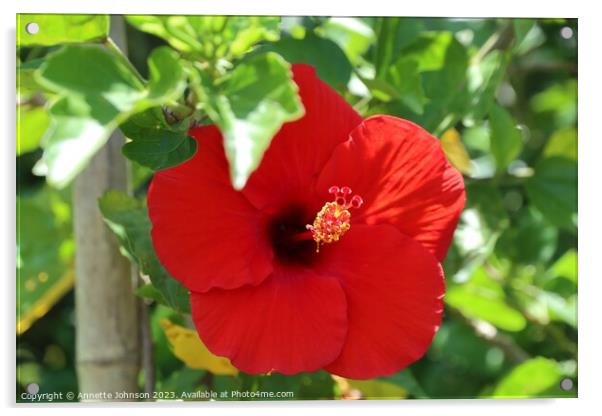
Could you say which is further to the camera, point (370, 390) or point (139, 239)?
point (370, 390)

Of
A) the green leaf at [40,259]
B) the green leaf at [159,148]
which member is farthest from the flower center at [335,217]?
the green leaf at [40,259]

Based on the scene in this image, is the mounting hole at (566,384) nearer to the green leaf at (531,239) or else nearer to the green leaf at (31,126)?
the green leaf at (531,239)

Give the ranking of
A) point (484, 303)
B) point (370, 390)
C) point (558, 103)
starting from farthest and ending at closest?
point (558, 103) < point (484, 303) < point (370, 390)

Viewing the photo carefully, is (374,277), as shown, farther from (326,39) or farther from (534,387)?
(534,387)

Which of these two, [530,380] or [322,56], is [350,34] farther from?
[530,380]

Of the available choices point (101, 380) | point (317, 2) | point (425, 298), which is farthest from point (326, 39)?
point (101, 380)

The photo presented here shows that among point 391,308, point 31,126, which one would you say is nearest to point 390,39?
point 391,308
